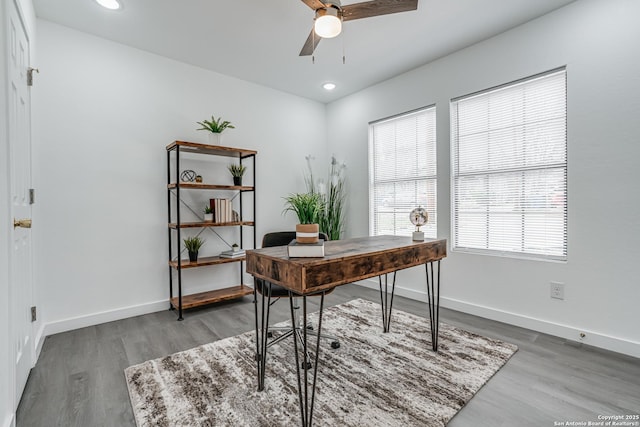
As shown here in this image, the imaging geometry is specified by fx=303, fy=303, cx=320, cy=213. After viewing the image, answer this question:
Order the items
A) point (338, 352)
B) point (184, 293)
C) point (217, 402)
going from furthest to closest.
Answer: point (184, 293) < point (338, 352) < point (217, 402)

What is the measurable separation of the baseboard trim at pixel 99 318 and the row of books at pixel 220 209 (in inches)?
41.8

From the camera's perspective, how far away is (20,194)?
1.89 meters

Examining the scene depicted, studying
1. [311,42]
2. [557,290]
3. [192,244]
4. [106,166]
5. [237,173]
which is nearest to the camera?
[311,42]

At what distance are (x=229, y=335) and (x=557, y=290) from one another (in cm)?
281

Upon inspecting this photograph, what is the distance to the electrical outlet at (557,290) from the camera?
8.31 ft

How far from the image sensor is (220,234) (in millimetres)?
3637

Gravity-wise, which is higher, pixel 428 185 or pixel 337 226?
pixel 428 185

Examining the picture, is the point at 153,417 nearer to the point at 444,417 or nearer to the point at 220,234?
the point at 444,417

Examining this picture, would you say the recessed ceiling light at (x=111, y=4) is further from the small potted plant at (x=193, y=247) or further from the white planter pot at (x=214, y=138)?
the small potted plant at (x=193, y=247)

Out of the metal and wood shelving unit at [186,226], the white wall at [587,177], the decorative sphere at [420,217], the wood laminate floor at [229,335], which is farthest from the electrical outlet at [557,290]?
the metal and wood shelving unit at [186,226]

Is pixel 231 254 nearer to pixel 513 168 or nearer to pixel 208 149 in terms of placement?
pixel 208 149

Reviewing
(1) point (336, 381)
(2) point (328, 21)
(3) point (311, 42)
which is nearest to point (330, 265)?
(1) point (336, 381)

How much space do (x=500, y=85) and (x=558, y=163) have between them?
0.90m

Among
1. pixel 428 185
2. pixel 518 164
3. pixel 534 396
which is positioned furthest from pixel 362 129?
pixel 534 396
